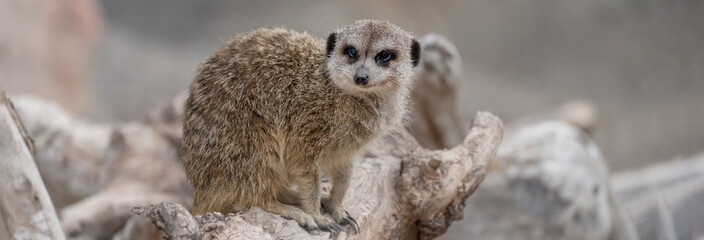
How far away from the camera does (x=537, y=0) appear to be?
7965 mm

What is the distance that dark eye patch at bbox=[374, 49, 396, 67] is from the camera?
2617 mm

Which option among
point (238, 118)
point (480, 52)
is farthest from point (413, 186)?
point (480, 52)

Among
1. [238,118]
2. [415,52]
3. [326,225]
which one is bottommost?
[326,225]

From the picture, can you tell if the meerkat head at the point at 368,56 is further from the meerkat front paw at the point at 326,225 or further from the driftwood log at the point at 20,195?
the driftwood log at the point at 20,195

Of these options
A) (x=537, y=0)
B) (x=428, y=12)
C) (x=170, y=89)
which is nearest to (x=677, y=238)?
(x=537, y=0)

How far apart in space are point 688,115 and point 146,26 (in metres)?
6.13

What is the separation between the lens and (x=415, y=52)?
2.82m

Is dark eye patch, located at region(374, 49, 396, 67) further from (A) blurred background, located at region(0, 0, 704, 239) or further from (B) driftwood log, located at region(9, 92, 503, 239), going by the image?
(A) blurred background, located at region(0, 0, 704, 239)

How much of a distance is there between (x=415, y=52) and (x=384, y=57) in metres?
Answer: 0.24

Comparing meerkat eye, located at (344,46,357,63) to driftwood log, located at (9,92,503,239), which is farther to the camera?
driftwood log, located at (9,92,503,239)

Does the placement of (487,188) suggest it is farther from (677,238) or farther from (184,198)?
(184,198)

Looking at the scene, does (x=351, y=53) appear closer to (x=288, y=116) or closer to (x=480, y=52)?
(x=288, y=116)

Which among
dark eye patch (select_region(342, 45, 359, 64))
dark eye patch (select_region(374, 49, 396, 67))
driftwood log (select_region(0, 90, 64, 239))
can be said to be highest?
dark eye patch (select_region(374, 49, 396, 67))

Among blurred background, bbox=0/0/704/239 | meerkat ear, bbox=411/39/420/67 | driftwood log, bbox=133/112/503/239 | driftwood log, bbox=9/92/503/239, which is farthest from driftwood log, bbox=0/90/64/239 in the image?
blurred background, bbox=0/0/704/239
